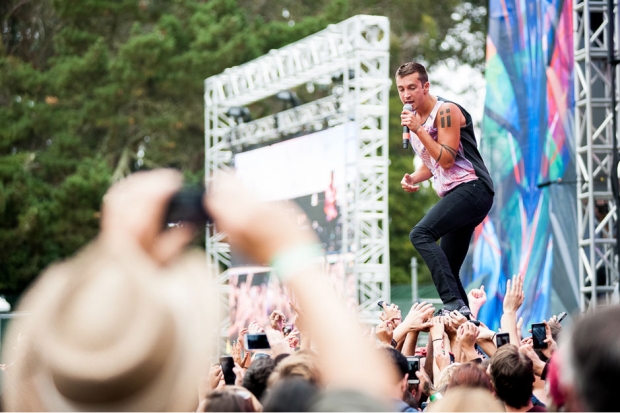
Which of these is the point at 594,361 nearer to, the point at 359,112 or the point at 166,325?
the point at 166,325

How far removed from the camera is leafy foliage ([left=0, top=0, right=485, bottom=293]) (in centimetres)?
2545

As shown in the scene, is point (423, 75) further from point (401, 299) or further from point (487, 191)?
point (401, 299)

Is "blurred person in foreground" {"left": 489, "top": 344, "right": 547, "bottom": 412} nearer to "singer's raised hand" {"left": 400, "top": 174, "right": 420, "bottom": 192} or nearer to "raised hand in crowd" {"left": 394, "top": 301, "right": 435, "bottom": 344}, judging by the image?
"raised hand in crowd" {"left": 394, "top": 301, "right": 435, "bottom": 344}

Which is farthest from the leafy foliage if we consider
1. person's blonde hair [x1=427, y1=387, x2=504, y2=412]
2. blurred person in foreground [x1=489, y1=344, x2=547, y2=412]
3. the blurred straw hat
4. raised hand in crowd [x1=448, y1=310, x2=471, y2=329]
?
the blurred straw hat

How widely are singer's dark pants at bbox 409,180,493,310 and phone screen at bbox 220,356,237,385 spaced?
153cm

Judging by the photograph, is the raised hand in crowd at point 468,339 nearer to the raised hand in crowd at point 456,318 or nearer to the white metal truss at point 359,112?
the raised hand in crowd at point 456,318

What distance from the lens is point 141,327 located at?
1.76m

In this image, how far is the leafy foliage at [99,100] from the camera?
83.5ft

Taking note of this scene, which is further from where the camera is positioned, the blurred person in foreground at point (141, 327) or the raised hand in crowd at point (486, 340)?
the raised hand in crowd at point (486, 340)

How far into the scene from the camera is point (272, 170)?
1805 centimetres

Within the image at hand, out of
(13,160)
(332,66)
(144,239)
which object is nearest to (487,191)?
(144,239)

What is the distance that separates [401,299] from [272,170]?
3.34 metres

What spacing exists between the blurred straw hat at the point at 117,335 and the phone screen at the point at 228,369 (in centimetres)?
256

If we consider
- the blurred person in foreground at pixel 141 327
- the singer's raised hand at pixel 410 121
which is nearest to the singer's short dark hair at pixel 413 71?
the singer's raised hand at pixel 410 121
